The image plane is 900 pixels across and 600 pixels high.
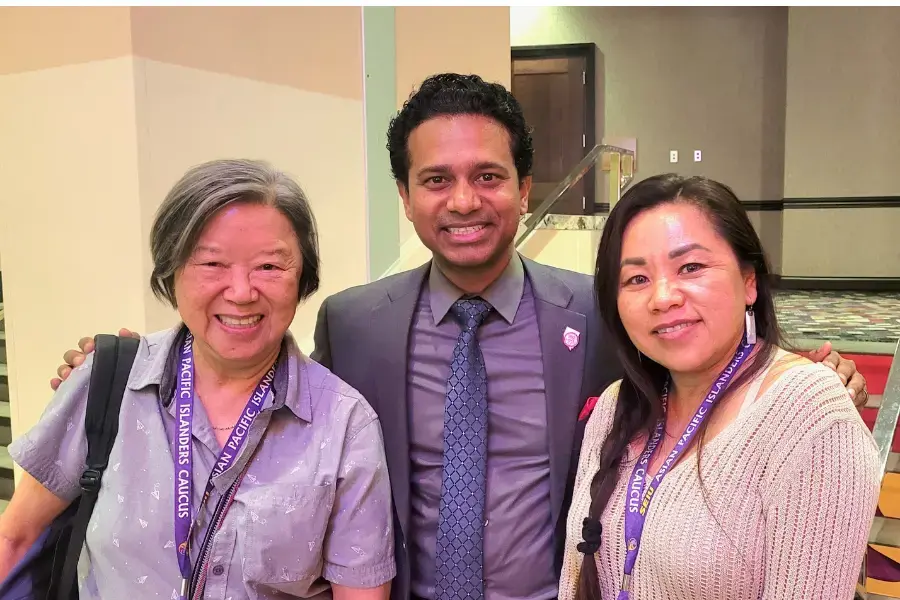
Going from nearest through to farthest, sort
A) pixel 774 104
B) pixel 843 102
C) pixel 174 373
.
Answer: pixel 174 373, pixel 843 102, pixel 774 104

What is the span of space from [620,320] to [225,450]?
2.76ft

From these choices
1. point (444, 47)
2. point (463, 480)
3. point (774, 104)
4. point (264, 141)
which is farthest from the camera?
point (774, 104)

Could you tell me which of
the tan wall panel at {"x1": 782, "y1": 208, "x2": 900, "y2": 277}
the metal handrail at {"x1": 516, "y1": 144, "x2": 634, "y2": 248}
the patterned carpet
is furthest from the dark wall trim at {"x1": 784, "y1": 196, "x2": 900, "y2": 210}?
the metal handrail at {"x1": 516, "y1": 144, "x2": 634, "y2": 248}

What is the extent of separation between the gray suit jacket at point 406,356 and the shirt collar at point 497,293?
0.04 m

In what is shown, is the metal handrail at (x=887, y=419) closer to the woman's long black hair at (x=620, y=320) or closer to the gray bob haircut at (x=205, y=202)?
the woman's long black hair at (x=620, y=320)

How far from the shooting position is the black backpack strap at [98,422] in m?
1.36

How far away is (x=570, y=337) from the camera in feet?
5.72

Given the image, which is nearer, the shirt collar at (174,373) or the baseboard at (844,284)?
the shirt collar at (174,373)

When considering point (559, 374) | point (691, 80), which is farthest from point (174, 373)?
point (691, 80)

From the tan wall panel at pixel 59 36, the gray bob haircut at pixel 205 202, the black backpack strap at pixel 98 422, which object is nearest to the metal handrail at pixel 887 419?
the gray bob haircut at pixel 205 202

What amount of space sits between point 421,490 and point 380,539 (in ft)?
0.92

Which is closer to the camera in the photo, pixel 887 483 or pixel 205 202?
pixel 205 202

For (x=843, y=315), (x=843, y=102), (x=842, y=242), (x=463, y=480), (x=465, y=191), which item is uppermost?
(x=843, y=102)

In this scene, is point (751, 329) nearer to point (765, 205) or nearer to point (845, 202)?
point (845, 202)
